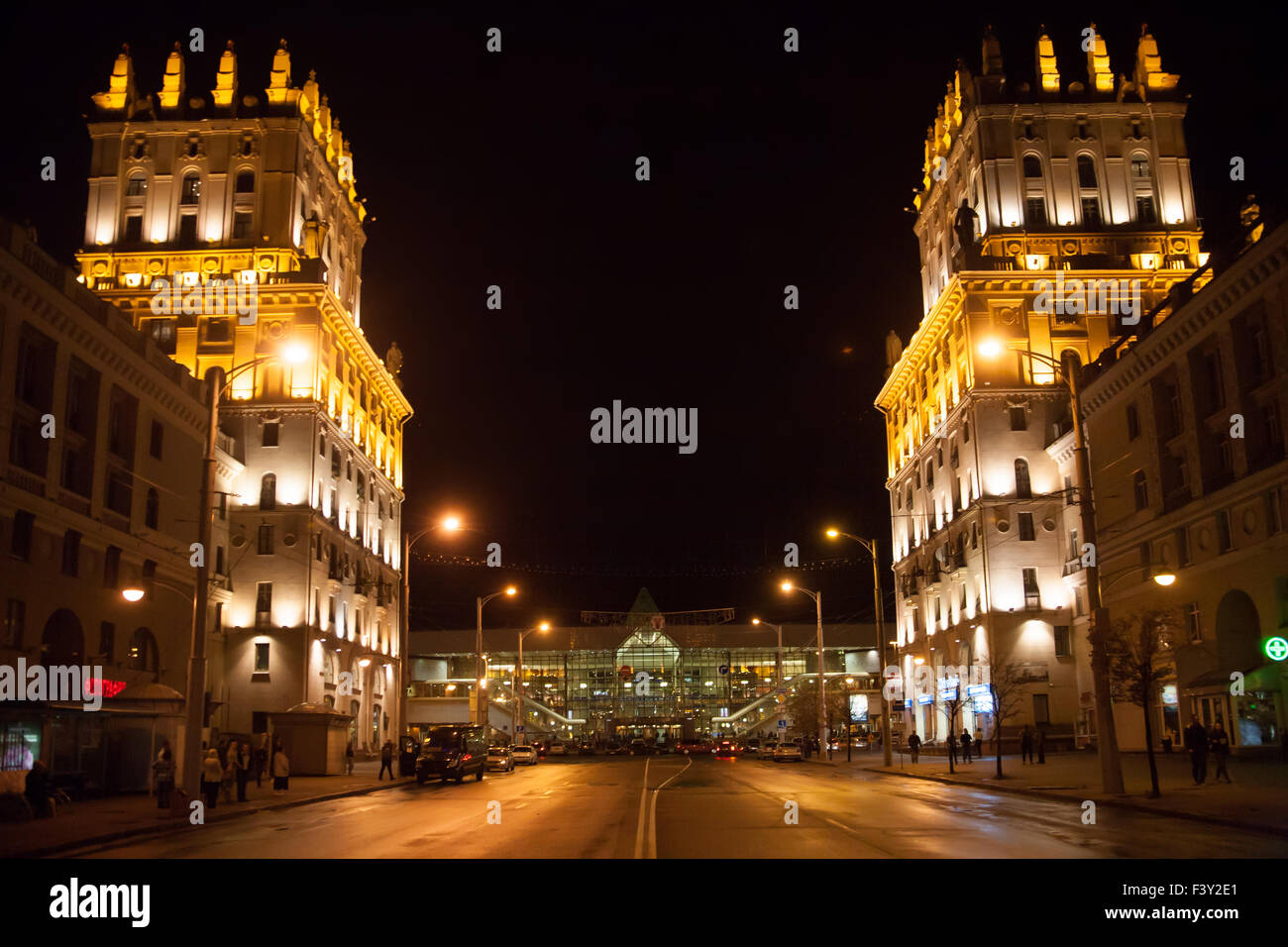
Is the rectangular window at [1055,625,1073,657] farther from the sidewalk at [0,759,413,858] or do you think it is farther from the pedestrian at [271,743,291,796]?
the pedestrian at [271,743,291,796]

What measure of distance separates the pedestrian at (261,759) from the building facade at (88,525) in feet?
13.3

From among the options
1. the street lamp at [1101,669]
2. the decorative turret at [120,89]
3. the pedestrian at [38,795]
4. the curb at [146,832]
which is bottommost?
the curb at [146,832]

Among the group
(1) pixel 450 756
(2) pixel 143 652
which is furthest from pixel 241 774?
(1) pixel 450 756

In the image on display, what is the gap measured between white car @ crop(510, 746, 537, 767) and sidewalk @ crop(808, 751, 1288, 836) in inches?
1096

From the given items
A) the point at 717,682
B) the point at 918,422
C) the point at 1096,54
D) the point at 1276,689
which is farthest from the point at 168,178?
the point at 717,682

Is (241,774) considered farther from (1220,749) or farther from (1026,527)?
(1026,527)

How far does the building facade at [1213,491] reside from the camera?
39.2m

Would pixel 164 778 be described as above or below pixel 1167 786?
above

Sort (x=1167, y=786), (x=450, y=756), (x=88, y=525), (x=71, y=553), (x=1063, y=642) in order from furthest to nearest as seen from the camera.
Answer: (x=1063, y=642), (x=450, y=756), (x=88, y=525), (x=71, y=553), (x=1167, y=786)

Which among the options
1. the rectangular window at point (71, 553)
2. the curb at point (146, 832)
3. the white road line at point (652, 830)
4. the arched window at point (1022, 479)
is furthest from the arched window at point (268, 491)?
the arched window at point (1022, 479)

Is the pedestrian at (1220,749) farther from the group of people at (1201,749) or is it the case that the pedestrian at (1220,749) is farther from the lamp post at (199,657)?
the lamp post at (199,657)

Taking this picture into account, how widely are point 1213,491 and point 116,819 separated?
37.9m

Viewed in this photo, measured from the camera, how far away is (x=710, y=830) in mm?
19844
